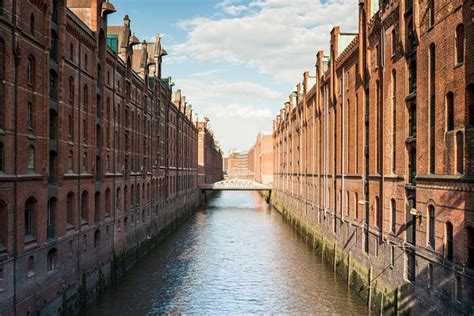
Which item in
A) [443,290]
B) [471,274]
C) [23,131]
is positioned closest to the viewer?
[471,274]

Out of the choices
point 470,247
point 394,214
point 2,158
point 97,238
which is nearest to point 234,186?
point 97,238

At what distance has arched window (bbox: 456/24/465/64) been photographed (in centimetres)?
1384

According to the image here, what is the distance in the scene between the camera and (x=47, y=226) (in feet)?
61.6

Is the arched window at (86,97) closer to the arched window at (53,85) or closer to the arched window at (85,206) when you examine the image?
the arched window at (53,85)

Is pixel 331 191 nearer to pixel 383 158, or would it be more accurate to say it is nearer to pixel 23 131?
pixel 383 158

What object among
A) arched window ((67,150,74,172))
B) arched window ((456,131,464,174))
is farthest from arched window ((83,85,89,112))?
arched window ((456,131,464,174))

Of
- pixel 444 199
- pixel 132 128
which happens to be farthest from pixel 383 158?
pixel 132 128

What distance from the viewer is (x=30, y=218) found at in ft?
56.8

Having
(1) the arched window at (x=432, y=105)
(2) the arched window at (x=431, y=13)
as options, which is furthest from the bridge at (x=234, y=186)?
(2) the arched window at (x=431, y=13)

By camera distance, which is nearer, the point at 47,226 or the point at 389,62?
the point at 47,226

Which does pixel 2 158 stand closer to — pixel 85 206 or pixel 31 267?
pixel 31 267

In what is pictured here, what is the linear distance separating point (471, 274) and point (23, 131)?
14.2 m

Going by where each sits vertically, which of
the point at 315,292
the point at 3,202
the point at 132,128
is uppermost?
the point at 132,128

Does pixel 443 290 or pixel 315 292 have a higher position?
pixel 443 290
